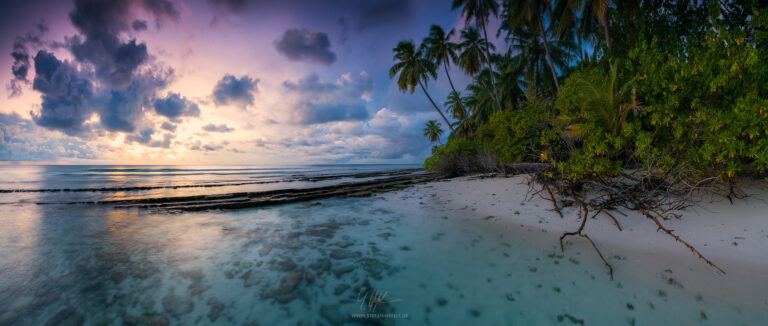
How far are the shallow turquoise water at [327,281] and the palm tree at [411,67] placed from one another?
766 inches

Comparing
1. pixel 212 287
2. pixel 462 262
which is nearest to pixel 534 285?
pixel 462 262

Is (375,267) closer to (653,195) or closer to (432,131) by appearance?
(653,195)

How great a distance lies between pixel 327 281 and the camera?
9.62 ft

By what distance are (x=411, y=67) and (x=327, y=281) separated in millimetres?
22779

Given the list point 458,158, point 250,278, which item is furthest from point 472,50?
point 250,278

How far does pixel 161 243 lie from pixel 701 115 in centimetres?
991

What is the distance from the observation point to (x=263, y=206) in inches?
314

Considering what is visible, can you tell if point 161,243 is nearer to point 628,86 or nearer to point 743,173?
point 628,86

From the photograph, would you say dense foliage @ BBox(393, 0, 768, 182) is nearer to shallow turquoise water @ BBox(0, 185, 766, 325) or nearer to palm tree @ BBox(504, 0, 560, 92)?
shallow turquoise water @ BBox(0, 185, 766, 325)

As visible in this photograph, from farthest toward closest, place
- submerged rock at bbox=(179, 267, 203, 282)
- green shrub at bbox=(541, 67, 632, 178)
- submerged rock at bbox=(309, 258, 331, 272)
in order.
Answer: green shrub at bbox=(541, 67, 632, 178), submerged rock at bbox=(309, 258, 331, 272), submerged rock at bbox=(179, 267, 203, 282)

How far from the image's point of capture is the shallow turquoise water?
7.34 ft

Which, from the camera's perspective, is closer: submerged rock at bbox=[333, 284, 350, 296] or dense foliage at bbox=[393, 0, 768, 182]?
submerged rock at bbox=[333, 284, 350, 296]

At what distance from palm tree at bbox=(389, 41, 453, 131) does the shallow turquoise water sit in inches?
766

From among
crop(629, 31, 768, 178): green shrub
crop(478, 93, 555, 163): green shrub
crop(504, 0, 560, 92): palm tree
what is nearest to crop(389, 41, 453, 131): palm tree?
crop(504, 0, 560, 92): palm tree
